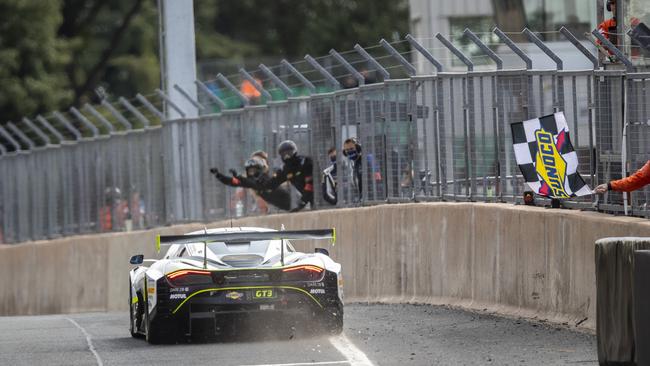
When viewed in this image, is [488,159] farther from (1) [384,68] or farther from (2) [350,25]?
(2) [350,25]

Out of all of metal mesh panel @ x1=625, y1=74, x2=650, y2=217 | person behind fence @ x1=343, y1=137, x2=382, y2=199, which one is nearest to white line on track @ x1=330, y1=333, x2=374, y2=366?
metal mesh panel @ x1=625, y1=74, x2=650, y2=217

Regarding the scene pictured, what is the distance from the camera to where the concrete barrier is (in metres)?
15.5

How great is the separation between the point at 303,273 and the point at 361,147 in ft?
24.3

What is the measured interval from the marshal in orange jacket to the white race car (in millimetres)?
2514

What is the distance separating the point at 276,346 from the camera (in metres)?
14.9

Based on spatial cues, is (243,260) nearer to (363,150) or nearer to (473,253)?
(473,253)

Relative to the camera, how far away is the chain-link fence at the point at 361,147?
1647cm

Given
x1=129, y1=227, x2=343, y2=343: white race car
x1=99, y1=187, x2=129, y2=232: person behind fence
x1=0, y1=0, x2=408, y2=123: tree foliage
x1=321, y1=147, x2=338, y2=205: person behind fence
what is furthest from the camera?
x1=0, y1=0, x2=408, y2=123: tree foliage

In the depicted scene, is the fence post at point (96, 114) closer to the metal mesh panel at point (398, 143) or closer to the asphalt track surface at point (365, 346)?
the metal mesh panel at point (398, 143)

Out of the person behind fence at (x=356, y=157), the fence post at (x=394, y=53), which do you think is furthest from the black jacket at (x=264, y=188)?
the fence post at (x=394, y=53)

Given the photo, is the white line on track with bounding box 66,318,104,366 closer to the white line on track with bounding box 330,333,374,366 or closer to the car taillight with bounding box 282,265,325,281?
the car taillight with bounding box 282,265,325,281

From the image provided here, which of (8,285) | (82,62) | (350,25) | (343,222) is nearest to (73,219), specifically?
(8,285)

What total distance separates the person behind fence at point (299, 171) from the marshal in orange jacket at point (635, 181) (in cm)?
998

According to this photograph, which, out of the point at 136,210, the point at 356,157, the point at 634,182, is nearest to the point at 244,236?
the point at 634,182
